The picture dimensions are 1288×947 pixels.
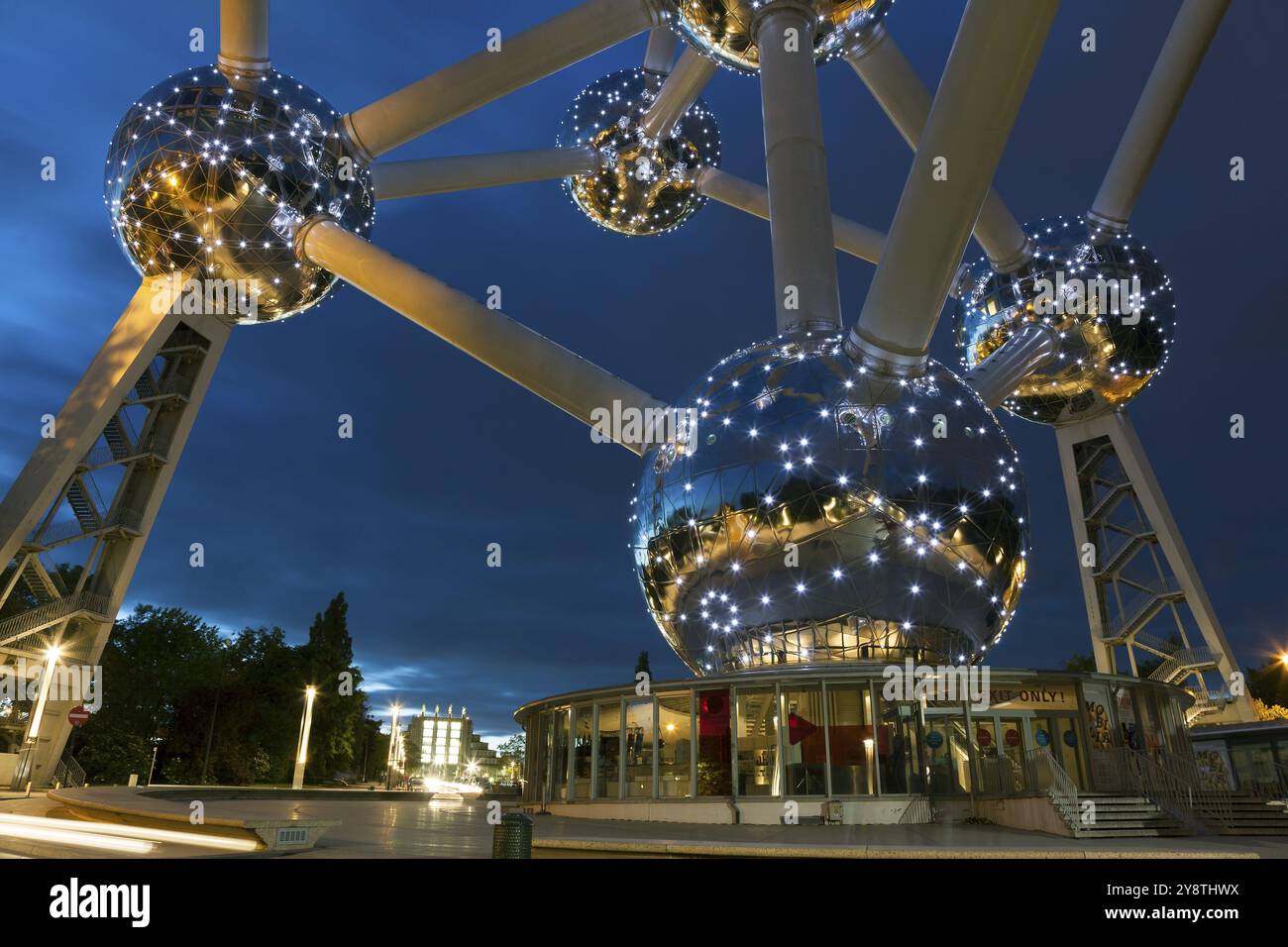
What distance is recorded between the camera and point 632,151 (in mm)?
21625

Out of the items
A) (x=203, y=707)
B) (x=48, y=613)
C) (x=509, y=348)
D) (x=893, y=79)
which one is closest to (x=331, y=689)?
(x=203, y=707)

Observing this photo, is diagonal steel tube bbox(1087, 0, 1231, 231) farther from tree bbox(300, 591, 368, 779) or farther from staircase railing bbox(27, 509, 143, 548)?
tree bbox(300, 591, 368, 779)

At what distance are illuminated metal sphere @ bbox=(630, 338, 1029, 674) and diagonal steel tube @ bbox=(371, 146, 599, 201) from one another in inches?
371

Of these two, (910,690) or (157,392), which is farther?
(157,392)

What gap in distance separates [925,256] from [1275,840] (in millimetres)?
10294

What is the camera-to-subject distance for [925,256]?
8180 millimetres

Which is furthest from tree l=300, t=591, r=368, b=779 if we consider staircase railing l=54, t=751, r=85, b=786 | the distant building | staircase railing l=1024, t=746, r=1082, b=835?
the distant building

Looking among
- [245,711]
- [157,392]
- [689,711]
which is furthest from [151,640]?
[689,711]

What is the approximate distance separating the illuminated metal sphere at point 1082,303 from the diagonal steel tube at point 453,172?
1134 cm

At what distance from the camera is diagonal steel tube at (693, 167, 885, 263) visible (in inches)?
743

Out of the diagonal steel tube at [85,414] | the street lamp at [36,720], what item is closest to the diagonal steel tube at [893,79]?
the diagonal steel tube at [85,414]

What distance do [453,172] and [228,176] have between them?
174 inches

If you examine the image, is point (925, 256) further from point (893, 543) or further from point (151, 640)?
point (151, 640)

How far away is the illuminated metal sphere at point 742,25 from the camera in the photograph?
13523 millimetres
